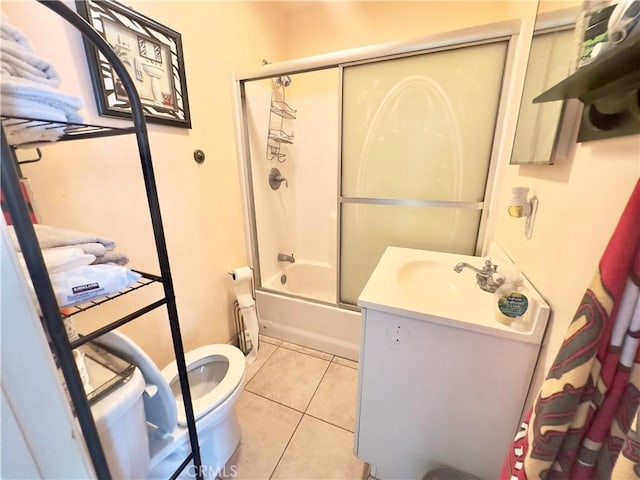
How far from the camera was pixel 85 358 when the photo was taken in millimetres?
699

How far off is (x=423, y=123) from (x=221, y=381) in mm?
1730

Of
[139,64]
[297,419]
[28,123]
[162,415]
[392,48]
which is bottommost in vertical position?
[297,419]

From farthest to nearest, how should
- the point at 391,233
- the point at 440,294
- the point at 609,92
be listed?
the point at 391,233, the point at 440,294, the point at 609,92

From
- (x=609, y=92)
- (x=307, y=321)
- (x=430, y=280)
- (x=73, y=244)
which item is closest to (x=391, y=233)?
(x=430, y=280)

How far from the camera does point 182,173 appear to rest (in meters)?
1.37

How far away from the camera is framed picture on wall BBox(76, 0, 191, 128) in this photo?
96cm

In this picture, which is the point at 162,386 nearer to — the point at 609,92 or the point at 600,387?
the point at 600,387

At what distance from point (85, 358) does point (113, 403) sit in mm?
183

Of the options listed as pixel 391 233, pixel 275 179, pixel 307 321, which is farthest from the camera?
pixel 275 179

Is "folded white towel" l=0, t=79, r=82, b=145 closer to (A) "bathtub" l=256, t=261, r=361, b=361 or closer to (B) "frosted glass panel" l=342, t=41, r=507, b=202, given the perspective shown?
(B) "frosted glass panel" l=342, t=41, r=507, b=202

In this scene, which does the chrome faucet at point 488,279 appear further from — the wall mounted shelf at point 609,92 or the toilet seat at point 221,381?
the toilet seat at point 221,381

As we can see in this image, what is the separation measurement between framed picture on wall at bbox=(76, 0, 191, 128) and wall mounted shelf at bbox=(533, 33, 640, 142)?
140cm

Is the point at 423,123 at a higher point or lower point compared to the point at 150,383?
higher

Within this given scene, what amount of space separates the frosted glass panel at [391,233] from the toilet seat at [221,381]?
86 cm
